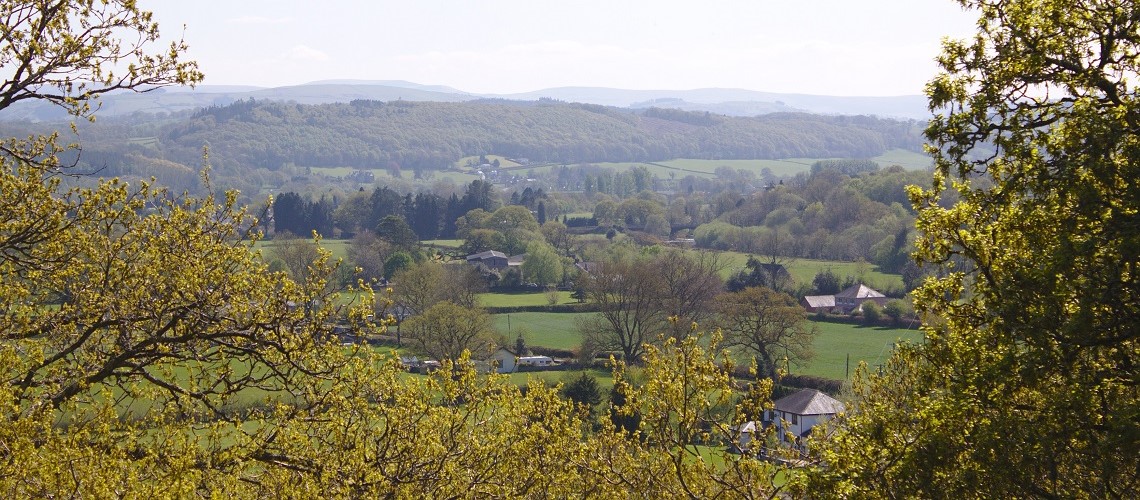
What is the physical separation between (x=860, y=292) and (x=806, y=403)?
90.3 ft

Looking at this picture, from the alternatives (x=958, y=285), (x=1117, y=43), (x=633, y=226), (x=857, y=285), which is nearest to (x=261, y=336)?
(x=958, y=285)

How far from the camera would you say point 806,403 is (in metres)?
37.1

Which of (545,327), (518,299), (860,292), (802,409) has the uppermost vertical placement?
(802,409)

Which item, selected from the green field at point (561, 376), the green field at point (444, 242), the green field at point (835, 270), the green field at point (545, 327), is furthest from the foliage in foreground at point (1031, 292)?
the green field at point (444, 242)

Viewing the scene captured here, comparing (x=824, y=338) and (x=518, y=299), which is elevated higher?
(x=824, y=338)

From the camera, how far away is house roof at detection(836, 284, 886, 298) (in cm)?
6216

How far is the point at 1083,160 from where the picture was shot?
712cm

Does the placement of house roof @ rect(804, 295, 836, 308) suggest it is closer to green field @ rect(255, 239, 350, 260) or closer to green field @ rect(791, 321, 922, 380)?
green field @ rect(791, 321, 922, 380)

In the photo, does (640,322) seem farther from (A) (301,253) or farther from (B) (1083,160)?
(B) (1083,160)

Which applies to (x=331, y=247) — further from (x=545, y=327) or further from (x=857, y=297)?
(x=857, y=297)

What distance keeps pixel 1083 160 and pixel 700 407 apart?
151 inches

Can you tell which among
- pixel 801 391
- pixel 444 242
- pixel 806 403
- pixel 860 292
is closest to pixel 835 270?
pixel 860 292

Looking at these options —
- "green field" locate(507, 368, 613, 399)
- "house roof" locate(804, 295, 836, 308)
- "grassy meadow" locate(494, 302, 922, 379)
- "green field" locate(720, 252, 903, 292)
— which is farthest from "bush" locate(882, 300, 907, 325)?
"green field" locate(507, 368, 613, 399)

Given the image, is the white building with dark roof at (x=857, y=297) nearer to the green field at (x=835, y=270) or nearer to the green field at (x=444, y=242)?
the green field at (x=835, y=270)
